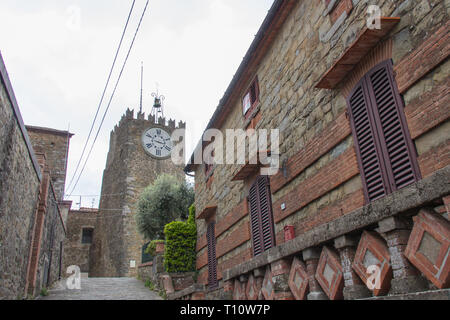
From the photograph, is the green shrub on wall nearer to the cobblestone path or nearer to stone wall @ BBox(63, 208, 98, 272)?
the cobblestone path

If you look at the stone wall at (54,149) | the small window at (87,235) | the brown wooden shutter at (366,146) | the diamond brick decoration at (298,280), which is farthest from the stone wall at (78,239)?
the diamond brick decoration at (298,280)

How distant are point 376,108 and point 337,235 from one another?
293 cm

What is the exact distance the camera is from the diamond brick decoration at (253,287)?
353cm

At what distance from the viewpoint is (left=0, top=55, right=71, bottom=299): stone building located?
294 inches

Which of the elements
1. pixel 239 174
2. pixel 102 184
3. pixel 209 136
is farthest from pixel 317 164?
pixel 102 184

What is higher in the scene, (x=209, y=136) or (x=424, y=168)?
(x=209, y=136)

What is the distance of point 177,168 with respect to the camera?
3042cm

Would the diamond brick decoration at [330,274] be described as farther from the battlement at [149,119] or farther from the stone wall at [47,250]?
the battlement at [149,119]

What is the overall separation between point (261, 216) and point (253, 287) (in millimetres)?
4506

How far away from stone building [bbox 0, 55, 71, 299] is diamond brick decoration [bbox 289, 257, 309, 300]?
20.7ft

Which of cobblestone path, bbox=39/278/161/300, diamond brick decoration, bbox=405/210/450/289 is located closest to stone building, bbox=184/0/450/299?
diamond brick decoration, bbox=405/210/450/289
